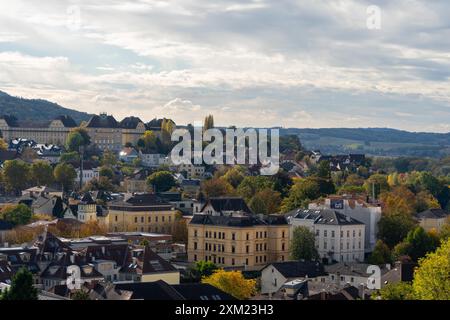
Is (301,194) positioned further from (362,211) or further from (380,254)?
(380,254)

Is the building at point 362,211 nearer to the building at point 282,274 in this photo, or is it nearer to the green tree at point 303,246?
the green tree at point 303,246

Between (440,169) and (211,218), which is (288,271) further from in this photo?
(440,169)

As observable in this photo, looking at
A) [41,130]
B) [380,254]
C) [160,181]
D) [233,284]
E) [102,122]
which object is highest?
[102,122]

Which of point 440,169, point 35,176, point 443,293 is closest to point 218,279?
point 443,293

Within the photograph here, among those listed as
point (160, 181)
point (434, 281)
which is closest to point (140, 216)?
point (160, 181)

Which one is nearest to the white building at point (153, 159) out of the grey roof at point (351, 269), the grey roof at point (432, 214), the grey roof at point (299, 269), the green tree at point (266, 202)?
the green tree at point (266, 202)
